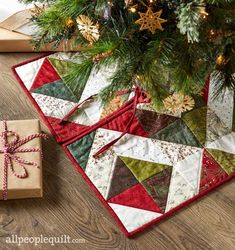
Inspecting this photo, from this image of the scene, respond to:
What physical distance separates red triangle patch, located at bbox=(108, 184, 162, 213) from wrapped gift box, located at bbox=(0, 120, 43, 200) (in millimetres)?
197

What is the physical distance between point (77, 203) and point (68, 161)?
12 cm

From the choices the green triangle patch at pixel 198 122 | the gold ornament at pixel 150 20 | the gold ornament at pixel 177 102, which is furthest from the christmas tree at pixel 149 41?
the green triangle patch at pixel 198 122

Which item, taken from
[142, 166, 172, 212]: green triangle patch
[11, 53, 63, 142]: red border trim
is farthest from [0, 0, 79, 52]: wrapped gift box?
[142, 166, 172, 212]: green triangle patch

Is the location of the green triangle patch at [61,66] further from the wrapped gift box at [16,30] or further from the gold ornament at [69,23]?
the gold ornament at [69,23]

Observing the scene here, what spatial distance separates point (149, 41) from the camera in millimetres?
939

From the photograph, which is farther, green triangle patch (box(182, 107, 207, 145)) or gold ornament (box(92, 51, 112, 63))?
green triangle patch (box(182, 107, 207, 145))

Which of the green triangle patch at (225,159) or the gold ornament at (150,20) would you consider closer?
the gold ornament at (150,20)

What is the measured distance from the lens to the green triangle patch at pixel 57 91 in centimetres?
121

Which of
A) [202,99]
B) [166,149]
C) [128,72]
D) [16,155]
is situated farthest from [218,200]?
[16,155]

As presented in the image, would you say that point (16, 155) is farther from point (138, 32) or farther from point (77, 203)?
point (138, 32)

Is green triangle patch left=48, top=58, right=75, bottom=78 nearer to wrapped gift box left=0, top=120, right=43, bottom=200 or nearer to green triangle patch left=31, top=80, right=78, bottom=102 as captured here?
green triangle patch left=31, top=80, right=78, bottom=102

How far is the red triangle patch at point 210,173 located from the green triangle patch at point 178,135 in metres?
0.06

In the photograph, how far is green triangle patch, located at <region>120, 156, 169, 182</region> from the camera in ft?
3.56

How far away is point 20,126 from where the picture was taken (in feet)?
3.51
